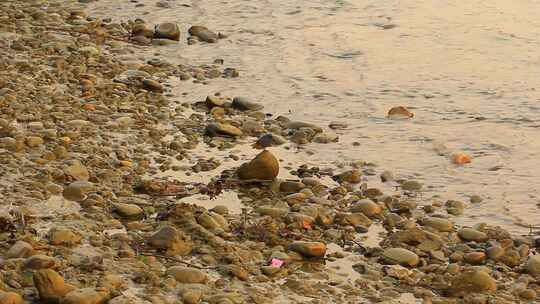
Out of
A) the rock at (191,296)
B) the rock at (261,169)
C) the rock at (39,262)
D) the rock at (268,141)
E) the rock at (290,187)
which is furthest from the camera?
the rock at (268,141)

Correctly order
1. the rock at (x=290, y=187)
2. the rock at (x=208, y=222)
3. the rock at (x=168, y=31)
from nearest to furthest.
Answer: the rock at (x=208, y=222), the rock at (x=290, y=187), the rock at (x=168, y=31)

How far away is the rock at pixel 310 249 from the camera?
4.95 meters

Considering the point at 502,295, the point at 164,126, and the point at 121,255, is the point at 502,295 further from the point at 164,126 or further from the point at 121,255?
the point at 164,126

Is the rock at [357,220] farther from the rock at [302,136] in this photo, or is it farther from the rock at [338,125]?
the rock at [338,125]

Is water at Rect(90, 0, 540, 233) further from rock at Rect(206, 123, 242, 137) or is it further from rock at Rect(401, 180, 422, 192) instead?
rock at Rect(206, 123, 242, 137)

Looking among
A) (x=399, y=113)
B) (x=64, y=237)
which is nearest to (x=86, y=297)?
(x=64, y=237)

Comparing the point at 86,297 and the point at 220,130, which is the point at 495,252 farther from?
the point at 220,130

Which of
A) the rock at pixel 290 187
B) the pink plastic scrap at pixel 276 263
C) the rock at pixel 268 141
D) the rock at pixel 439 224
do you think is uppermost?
the pink plastic scrap at pixel 276 263

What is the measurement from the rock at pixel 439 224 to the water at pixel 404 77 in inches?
7.8

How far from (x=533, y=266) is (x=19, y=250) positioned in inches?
108

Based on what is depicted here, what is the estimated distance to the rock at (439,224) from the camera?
5.40m

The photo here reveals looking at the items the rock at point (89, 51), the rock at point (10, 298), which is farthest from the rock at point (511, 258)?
the rock at point (89, 51)

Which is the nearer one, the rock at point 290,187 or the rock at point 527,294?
the rock at point 527,294

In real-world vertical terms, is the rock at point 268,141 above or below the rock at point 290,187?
below
